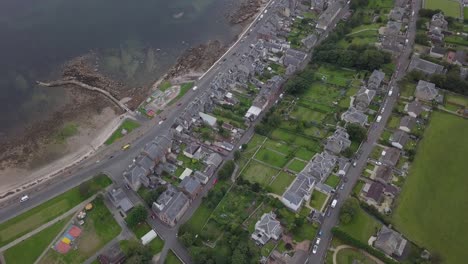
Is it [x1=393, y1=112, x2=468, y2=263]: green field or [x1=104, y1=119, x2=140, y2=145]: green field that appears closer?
[x1=393, y1=112, x2=468, y2=263]: green field

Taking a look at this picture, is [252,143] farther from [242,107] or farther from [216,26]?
[216,26]

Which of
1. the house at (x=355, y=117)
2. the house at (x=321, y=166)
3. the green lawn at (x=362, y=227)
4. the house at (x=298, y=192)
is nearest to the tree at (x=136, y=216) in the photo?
the house at (x=298, y=192)

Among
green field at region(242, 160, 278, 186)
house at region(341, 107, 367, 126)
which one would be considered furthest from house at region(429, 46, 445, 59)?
green field at region(242, 160, 278, 186)

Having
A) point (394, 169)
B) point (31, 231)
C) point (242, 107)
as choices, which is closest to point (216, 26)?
point (242, 107)

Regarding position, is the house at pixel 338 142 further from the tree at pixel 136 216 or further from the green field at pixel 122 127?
the green field at pixel 122 127

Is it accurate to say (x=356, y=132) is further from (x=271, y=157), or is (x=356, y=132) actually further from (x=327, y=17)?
(x=327, y=17)

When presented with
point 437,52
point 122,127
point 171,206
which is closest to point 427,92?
point 437,52

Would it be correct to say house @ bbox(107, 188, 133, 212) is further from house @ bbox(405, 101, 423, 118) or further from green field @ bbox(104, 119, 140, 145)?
house @ bbox(405, 101, 423, 118)
